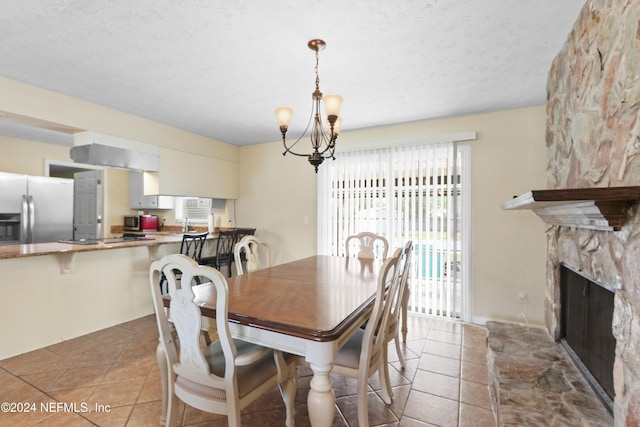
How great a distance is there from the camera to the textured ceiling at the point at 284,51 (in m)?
1.67

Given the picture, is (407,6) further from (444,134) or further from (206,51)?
(444,134)

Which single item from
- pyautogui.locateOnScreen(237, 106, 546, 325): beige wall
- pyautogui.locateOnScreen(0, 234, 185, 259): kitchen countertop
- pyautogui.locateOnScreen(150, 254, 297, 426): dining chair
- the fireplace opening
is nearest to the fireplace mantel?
the fireplace opening

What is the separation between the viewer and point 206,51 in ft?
6.84

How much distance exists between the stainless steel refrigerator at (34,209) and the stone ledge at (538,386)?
5.49m

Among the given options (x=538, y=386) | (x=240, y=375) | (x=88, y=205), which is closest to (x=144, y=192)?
(x=88, y=205)

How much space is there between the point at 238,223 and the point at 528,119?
4057 millimetres

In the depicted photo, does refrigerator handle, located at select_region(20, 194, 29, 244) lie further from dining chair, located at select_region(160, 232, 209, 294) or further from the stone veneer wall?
the stone veneer wall

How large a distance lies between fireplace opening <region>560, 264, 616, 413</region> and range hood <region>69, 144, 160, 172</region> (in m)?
4.01

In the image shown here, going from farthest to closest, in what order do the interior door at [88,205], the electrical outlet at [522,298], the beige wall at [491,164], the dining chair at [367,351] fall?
the interior door at [88,205], the electrical outlet at [522,298], the beige wall at [491,164], the dining chair at [367,351]

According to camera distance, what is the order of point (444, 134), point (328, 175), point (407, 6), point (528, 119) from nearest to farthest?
point (407, 6)
point (528, 119)
point (444, 134)
point (328, 175)

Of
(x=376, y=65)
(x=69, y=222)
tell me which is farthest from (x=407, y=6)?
(x=69, y=222)

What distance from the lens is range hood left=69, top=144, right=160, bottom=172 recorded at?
302 cm

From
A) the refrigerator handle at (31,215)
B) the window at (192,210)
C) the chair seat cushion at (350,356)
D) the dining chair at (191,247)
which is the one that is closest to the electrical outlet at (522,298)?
the chair seat cushion at (350,356)

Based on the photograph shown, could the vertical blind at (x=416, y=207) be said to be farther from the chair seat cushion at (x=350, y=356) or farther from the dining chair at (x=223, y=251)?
the chair seat cushion at (x=350, y=356)
